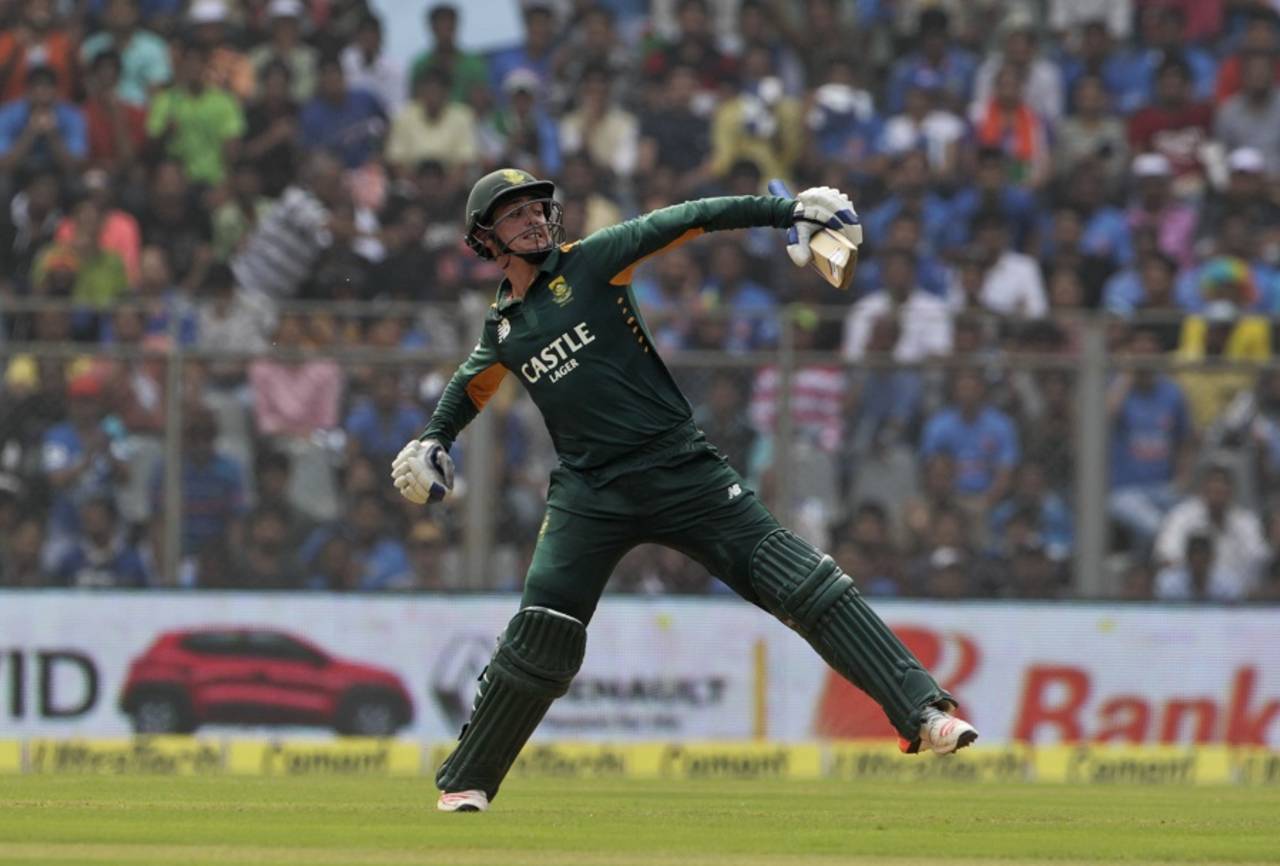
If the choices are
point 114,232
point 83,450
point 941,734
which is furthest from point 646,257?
point 114,232

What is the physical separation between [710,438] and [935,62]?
20.5 ft

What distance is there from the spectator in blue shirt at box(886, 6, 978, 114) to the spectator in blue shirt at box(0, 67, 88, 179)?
19.9ft

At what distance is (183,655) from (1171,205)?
775 centimetres

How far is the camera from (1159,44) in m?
19.1

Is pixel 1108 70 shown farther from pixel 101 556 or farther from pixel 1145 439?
pixel 101 556

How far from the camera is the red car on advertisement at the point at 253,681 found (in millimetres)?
14156

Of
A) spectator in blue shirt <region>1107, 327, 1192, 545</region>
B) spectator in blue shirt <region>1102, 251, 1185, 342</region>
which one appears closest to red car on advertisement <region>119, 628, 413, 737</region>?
spectator in blue shirt <region>1107, 327, 1192, 545</region>

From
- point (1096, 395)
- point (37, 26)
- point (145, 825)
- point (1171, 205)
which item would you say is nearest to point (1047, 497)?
point (1096, 395)

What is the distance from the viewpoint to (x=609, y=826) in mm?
8094

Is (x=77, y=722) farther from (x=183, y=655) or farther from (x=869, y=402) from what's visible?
(x=869, y=402)

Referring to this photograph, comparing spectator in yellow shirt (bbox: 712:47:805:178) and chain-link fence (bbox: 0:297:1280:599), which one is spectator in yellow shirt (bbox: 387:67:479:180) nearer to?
spectator in yellow shirt (bbox: 712:47:805:178)

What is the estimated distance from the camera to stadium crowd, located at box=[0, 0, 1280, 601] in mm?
13797

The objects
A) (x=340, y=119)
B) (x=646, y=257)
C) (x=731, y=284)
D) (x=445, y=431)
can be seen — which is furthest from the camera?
(x=340, y=119)

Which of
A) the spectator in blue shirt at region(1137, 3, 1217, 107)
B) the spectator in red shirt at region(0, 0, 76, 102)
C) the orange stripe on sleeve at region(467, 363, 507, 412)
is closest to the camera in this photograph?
the orange stripe on sleeve at region(467, 363, 507, 412)
